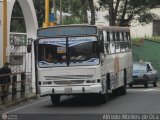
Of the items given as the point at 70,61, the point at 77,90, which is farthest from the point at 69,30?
the point at 77,90

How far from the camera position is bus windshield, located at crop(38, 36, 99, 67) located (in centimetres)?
2192

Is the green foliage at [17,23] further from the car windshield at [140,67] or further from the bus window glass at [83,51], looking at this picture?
the bus window glass at [83,51]

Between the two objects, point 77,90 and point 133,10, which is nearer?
point 77,90

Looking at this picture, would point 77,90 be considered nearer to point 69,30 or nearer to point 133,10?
point 69,30

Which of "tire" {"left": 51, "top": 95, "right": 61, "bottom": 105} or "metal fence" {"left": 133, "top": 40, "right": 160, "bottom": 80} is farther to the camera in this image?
"metal fence" {"left": 133, "top": 40, "right": 160, "bottom": 80}

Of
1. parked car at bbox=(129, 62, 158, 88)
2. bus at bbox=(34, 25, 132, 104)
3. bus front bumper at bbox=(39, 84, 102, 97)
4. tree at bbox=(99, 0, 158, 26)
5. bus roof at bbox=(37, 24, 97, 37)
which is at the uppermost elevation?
tree at bbox=(99, 0, 158, 26)

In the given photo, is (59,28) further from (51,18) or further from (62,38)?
(51,18)

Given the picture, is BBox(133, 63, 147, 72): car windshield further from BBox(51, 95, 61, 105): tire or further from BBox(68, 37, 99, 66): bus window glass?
BBox(68, 37, 99, 66): bus window glass

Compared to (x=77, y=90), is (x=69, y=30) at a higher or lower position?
higher

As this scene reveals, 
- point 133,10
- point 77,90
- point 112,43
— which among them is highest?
point 133,10

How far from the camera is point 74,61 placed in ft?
71.9

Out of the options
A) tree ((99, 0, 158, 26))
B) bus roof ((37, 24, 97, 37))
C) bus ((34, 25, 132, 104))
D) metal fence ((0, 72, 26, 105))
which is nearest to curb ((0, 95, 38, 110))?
metal fence ((0, 72, 26, 105))

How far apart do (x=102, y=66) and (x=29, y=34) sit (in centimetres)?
1222

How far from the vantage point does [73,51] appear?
2200 cm
